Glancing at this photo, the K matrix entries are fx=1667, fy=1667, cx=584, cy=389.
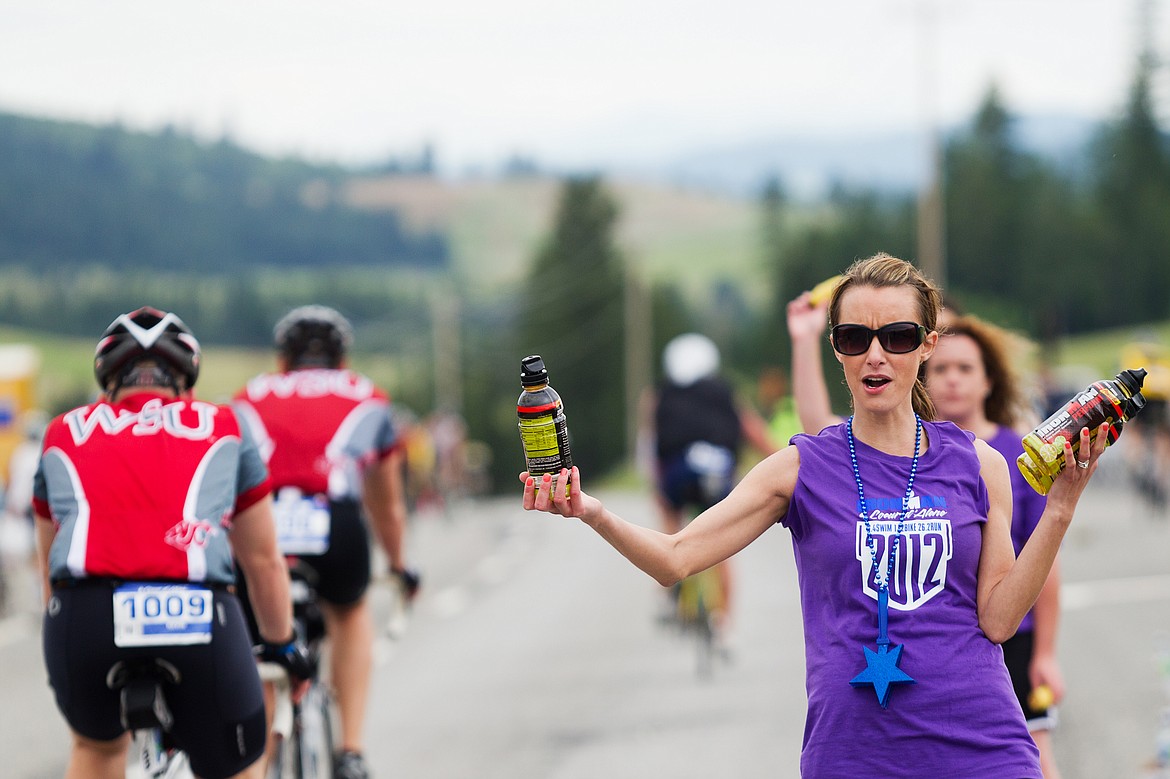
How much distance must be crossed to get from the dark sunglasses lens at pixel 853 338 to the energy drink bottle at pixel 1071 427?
425 mm

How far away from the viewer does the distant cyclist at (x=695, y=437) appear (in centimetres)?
1137

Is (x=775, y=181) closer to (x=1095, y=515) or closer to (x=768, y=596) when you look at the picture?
(x=1095, y=515)

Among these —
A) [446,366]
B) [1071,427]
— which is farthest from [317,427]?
[446,366]

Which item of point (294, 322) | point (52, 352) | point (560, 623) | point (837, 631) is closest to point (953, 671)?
point (837, 631)

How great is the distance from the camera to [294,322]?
682cm

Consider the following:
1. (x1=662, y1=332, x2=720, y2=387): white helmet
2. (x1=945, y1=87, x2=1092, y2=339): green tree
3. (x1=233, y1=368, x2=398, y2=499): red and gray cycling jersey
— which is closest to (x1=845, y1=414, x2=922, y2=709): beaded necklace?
(x1=233, y1=368, x2=398, y2=499): red and gray cycling jersey

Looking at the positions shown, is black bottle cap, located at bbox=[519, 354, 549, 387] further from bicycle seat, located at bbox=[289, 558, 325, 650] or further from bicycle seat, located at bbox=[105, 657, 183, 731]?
bicycle seat, located at bbox=[289, 558, 325, 650]

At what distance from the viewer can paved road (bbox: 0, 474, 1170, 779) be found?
8.45m

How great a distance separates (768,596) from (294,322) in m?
10.8

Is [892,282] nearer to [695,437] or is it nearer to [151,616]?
[151,616]

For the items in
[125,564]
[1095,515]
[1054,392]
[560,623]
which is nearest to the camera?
[125,564]

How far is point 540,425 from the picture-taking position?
330 cm

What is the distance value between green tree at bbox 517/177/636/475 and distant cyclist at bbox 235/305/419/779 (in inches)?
4125

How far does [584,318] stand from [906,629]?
120122mm
